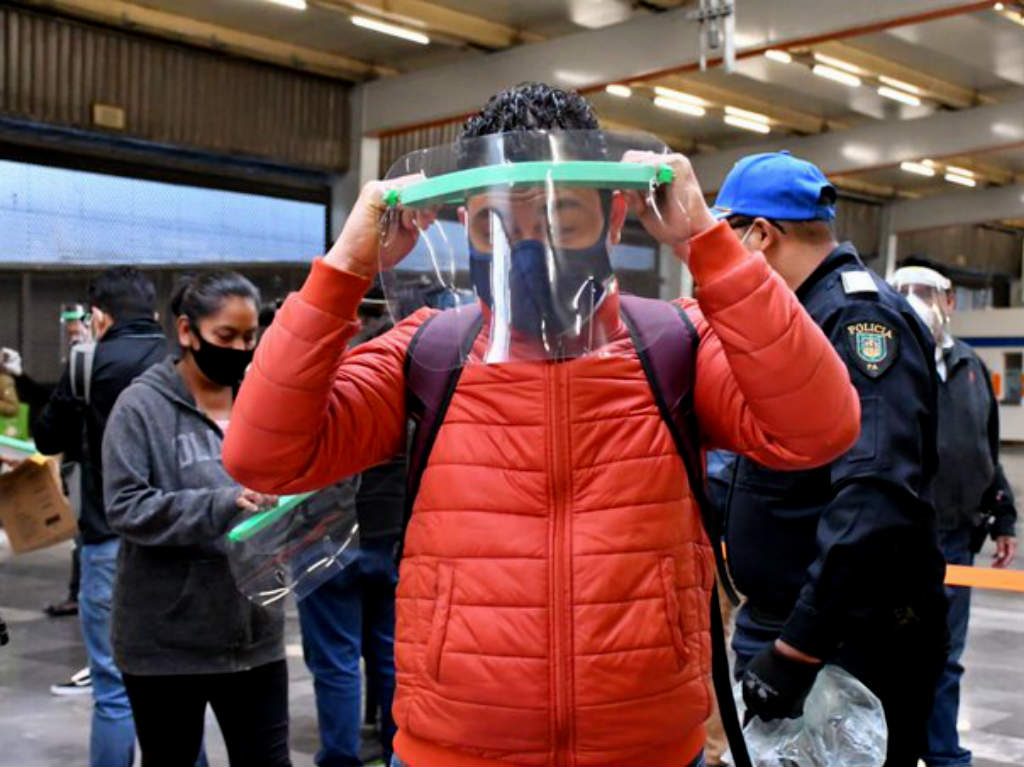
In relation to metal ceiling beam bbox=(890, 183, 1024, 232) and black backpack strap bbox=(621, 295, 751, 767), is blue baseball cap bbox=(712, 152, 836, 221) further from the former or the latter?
metal ceiling beam bbox=(890, 183, 1024, 232)

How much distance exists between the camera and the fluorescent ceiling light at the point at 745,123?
16.7 metres

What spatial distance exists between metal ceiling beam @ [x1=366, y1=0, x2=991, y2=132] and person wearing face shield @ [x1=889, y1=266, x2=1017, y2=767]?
5872mm

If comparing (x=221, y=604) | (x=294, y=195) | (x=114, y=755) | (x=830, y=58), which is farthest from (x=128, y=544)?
(x=830, y=58)

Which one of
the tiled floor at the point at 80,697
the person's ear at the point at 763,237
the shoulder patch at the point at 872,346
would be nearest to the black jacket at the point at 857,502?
the shoulder patch at the point at 872,346

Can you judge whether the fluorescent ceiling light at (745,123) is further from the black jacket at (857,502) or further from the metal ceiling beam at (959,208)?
the black jacket at (857,502)

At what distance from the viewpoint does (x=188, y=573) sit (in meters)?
3.08

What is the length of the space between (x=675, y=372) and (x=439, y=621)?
18.5 inches

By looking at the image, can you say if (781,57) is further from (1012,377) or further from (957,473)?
(1012,377)

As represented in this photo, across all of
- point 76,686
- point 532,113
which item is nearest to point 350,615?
point 76,686

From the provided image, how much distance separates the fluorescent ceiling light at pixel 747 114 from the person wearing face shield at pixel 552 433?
15.2 metres

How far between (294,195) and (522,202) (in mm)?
12413

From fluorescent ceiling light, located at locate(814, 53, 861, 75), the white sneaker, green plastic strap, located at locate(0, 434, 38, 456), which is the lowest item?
the white sneaker

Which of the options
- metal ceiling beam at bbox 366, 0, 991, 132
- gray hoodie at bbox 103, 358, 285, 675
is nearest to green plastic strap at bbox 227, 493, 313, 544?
gray hoodie at bbox 103, 358, 285, 675

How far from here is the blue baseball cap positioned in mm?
2570
